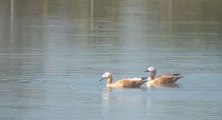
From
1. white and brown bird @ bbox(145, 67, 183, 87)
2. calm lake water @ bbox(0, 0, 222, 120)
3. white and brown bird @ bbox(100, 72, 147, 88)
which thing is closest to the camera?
calm lake water @ bbox(0, 0, 222, 120)

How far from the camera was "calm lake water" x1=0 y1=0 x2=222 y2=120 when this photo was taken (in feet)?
57.2

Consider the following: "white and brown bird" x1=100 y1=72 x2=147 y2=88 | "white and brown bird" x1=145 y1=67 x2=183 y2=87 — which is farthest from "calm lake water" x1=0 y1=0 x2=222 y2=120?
"white and brown bird" x1=145 y1=67 x2=183 y2=87

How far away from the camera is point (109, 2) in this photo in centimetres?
5103

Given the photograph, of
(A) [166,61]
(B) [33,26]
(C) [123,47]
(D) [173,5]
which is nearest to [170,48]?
(C) [123,47]

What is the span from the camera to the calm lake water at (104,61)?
17.4 meters

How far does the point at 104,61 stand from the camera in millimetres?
24094

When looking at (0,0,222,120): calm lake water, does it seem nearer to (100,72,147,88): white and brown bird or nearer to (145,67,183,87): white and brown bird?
(100,72,147,88): white and brown bird

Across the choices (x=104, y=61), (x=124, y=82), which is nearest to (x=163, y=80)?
(x=124, y=82)

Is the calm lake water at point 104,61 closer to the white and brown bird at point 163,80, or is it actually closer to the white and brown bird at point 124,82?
the white and brown bird at point 124,82

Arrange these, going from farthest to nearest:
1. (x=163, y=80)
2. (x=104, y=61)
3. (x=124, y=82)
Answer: (x=104, y=61)
(x=163, y=80)
(x=124, y=82)

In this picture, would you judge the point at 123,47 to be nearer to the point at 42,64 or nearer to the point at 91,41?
the point at 91,41

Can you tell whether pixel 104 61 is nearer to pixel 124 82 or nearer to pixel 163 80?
pixel 163 80

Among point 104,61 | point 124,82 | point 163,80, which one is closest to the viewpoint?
point 124,82

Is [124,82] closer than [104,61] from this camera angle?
Yes
